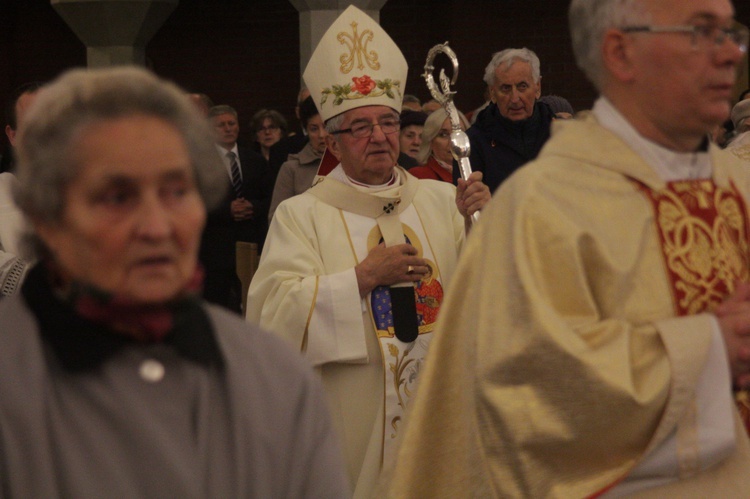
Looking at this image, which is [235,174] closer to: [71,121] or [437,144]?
[437,144]

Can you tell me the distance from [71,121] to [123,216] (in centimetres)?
16

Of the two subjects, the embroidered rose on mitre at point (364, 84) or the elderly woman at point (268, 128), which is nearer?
the embroidered rose on mitre at point (364, 84)

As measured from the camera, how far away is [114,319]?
1.89 m

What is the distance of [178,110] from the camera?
6.45 ft

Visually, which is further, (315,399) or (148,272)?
(315,399)

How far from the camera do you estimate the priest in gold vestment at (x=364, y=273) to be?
14.0 ft

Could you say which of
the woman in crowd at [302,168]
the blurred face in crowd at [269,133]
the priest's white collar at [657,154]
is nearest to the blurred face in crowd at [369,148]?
the priest's white collar at [657,154]

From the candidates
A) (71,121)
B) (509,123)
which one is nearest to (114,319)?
(71,121)

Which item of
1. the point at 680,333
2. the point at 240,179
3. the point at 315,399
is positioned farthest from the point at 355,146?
the point at 240,179

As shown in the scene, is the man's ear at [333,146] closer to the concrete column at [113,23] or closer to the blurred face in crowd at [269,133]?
the blurred face in crowd at [269,133]

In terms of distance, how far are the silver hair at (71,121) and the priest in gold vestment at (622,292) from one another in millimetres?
974

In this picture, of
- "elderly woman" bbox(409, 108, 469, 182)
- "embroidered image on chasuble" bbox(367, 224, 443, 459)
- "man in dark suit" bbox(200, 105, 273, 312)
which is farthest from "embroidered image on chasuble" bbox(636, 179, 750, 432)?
"man in dark suit" bbox(200, 105, 273, 312)

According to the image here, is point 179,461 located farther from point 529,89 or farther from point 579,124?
point 529,89

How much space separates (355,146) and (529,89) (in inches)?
81.4
